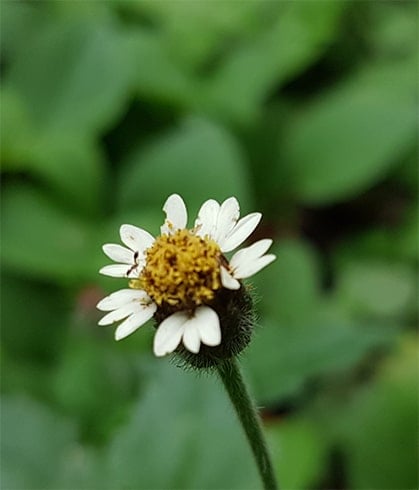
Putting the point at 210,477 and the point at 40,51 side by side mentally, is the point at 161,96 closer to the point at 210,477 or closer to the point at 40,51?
the point at 40,51

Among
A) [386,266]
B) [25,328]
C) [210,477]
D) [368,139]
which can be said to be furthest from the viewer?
[368,139]

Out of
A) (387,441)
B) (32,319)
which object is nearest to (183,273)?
(387,441)

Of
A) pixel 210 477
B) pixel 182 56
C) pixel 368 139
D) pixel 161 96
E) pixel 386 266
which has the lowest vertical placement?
pixel 210 477

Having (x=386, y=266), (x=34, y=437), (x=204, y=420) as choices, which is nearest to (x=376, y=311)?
(x=386, y=266)

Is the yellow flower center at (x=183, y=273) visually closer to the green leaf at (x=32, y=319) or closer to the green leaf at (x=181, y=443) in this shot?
the green leaf at (x=181, y=443)

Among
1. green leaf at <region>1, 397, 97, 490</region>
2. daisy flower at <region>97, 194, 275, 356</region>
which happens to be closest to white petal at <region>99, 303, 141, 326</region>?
daisy flower at <region>97, 194, 275, 356</region>

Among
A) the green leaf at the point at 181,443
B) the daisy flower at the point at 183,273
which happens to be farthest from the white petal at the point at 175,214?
the green leaf at the point at 181,443

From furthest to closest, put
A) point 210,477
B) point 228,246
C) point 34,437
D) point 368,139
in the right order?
1. point 368,139
2. point 34,437
3. point 210,477
4. point 228,246

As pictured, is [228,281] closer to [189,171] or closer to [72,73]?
[189,171]
